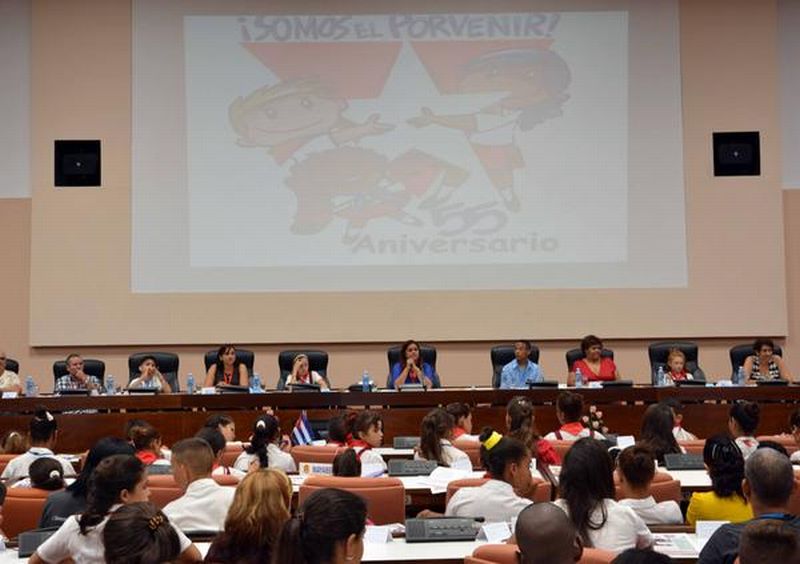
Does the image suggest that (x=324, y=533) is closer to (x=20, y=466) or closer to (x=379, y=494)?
(x=379, y=494)

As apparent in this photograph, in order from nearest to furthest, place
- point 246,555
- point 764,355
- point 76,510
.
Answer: point 246,555
point 76,510
point 764,355

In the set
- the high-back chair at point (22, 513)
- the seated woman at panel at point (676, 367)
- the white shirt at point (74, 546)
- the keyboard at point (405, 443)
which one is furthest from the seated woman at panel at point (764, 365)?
the white shirt at point (74, 546)

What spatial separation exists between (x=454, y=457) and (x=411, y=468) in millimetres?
336

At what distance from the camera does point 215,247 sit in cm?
1160

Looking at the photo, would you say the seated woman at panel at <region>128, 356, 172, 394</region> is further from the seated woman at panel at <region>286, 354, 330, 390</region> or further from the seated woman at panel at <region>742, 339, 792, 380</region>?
the seated woman at panel at <region>742, 339, 792, 380</region>

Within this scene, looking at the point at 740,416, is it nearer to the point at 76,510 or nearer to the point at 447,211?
the point at 76,510

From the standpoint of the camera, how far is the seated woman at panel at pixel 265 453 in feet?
19.2

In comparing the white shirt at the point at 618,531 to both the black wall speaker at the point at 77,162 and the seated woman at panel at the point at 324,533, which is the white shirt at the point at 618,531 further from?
the black wall speaker at the point at 77,162

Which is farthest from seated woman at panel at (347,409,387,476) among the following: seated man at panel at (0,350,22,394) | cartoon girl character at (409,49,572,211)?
cartoon girl character at (409,49,572,211)

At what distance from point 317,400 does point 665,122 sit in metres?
5.51

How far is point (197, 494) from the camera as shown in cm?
430

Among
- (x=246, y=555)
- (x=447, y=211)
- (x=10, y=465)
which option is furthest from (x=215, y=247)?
(x=246, y=555)

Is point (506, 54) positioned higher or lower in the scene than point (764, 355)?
higher

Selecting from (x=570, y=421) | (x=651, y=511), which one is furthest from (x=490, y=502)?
(x=570, y=421)
